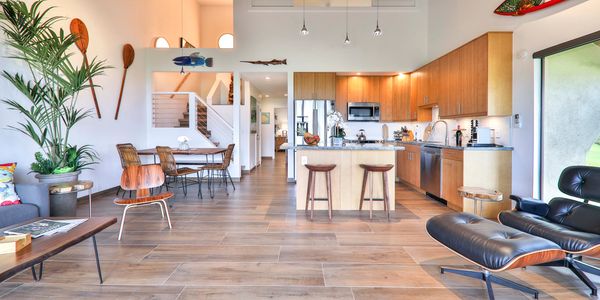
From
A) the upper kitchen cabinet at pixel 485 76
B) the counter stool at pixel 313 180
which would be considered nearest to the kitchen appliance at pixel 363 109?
the upper kitchen cabinet at pixel 485 76

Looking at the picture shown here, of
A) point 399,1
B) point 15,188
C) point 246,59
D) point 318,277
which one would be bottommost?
point 318,277

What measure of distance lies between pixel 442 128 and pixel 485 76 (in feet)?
6.85

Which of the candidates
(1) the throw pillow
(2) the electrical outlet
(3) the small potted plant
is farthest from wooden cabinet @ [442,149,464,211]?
(1) the throw pillow

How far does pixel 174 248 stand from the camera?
2.99 metres

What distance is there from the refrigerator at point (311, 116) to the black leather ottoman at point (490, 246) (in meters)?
4.54

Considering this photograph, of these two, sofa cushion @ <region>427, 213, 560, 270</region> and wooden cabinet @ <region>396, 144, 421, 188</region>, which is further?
wooden cabinet @ <region>396, 144, 421, 188</region>

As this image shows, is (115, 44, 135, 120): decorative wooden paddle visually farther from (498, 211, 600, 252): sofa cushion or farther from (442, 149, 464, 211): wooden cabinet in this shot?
(498, 211, 600, 252): sofa cushion

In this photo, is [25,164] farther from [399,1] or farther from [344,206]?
[399,1]

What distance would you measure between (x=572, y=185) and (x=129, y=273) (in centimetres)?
373

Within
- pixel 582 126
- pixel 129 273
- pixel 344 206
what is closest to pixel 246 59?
pixel 344 206

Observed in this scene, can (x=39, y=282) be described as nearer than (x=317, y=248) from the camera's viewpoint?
Yes

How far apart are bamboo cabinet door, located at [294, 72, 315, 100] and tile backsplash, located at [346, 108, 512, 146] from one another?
1247 millimetres

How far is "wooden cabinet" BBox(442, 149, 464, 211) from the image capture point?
13.8 feet

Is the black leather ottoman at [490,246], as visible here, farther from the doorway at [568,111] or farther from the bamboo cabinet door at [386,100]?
the bamboo cabinet door at [386,100]
